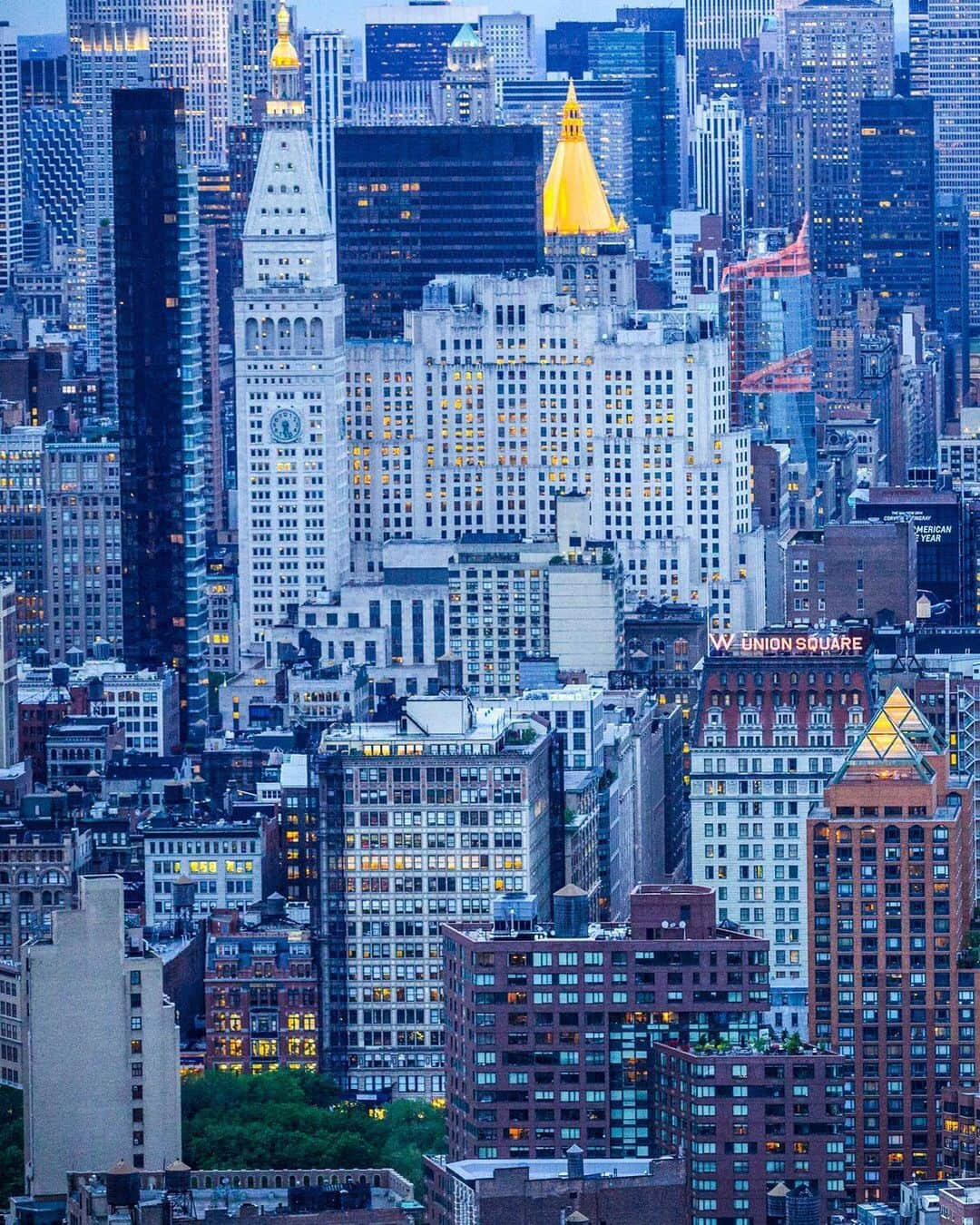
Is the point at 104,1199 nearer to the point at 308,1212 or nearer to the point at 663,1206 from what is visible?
the point at 308,1212

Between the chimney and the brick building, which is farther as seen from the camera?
the chimney

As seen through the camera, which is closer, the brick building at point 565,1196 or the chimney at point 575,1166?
the brick building at point 565,1196

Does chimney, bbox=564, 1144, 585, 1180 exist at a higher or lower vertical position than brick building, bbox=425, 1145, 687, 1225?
higher

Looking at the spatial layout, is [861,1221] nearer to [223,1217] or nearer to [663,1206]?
[663,1206]

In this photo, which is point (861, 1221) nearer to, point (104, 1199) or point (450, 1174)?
point (450, 1174)

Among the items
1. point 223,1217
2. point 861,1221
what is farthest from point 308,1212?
point 861,1221

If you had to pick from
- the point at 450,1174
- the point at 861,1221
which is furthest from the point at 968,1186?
the point at 450,1174

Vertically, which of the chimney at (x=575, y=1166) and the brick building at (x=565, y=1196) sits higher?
the chimney at (x=575, y=1166)

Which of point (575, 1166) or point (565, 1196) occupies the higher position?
point (575, 1166)

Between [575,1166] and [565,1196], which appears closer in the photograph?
[565,1196]
